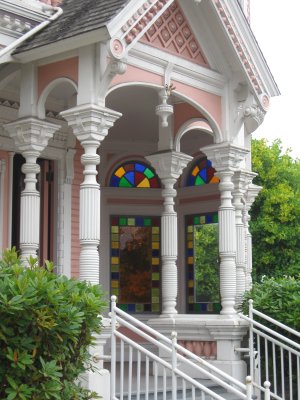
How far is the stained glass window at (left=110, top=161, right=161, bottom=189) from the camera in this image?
14367 mm

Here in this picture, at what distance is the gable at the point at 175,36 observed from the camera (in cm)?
1015

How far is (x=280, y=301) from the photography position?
10.6 metres

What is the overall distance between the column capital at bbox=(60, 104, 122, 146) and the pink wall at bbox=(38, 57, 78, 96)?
0.46 m

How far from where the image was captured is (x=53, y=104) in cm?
1163

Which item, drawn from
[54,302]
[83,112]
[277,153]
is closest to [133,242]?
[83,112]

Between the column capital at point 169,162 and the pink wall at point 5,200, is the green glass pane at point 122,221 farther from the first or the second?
the pink wall at point 5,200

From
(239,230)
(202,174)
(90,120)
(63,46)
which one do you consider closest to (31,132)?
(90,120)

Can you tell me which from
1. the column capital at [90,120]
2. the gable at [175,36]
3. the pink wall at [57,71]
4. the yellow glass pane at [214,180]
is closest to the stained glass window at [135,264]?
the yellow glass pane at [214,180]

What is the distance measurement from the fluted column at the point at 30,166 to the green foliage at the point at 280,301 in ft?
11.2

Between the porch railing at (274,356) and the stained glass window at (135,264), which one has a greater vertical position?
the stained glass window at (135,264)

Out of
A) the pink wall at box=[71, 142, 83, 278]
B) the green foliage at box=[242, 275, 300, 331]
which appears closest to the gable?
the pink wall at box=[71, 142, 83, 278]

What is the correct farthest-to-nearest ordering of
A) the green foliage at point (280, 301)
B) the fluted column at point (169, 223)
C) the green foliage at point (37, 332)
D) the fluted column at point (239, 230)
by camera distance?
the fluted column at point (239, 230)
the fluted column at point (169, 223)
the green foliage at point (280, 301)
the green foliage at point (37, 332)

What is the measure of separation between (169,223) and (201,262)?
107 inches

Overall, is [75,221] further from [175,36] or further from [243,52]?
[243,52]
